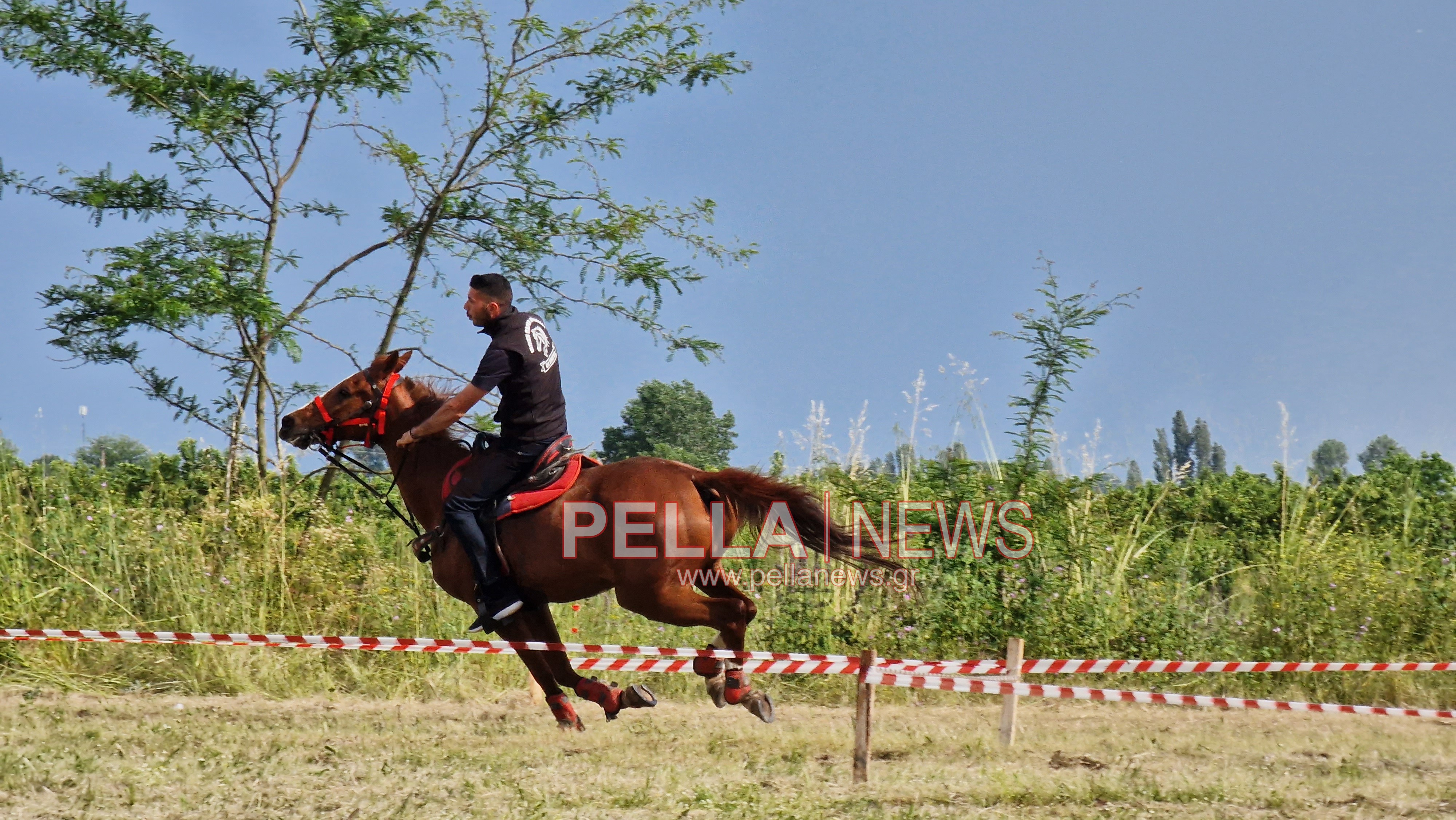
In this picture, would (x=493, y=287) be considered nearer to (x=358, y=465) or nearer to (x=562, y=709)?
(x=358, y=465)

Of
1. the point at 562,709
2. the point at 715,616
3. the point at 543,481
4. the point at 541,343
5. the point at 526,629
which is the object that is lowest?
the point at 562,709

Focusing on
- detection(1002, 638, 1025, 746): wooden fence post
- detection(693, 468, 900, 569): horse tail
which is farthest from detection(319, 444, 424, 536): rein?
detection(1002, 638, 1025, 746): wooden fence post

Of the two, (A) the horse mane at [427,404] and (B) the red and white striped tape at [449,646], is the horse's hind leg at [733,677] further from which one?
(A) the horse mane at [427,404]

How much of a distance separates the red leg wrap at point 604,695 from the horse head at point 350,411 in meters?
1.99

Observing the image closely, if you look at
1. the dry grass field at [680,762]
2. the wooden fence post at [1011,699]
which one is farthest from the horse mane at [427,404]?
the wooden fence post at [1011,699]

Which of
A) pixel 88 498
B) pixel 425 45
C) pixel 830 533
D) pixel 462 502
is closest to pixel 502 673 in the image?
pixel 462 502

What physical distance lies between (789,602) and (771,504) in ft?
12.4

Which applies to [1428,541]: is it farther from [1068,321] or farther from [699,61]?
[699,61]

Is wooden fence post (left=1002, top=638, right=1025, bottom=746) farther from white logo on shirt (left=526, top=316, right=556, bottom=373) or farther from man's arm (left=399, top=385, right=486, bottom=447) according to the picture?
man's arm (left=399, top=385, right=486, bottom=447)

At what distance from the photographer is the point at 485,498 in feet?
23.5

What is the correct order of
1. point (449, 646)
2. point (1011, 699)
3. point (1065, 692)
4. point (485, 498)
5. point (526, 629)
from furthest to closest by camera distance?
1. point (1011, 699)
2. point (449, 646)
3. point (526, 629)
4. point (485, 498)
5. point (1065, 692)

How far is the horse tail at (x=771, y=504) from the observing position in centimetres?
712

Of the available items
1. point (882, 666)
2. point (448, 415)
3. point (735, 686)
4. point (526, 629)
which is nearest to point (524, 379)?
point (448, 415)

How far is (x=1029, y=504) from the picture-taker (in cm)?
1091
